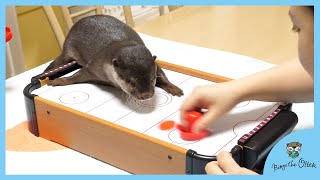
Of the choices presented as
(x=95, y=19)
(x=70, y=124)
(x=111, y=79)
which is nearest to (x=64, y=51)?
(x=95, y=19)

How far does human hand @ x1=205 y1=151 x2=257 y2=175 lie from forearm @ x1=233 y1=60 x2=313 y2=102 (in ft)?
0.66

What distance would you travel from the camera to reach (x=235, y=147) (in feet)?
2.45

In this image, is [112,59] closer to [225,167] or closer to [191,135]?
[191,135]

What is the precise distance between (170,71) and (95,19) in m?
0.26

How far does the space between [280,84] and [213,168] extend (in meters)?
0.26

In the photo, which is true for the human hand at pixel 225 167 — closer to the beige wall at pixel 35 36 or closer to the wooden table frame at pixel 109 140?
the wooden table frame at pixel 109 140

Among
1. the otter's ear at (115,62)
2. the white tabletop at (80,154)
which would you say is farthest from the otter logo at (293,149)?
the otter's ear at (115,62)

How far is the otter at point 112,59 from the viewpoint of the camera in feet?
3.28

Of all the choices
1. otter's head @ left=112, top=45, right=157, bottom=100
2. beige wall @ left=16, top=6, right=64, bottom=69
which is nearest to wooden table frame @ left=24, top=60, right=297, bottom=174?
otter's head @ left=112, top=45, right=157, bottom=100

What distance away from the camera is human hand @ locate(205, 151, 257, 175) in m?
0.70

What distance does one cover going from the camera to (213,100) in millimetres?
856

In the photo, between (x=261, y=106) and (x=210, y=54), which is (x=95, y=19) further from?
(x=261, y=106)

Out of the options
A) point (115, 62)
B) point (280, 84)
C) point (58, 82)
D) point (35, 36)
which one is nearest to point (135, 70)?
point (115, 62)

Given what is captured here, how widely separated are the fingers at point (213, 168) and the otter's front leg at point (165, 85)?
0.92 ft
